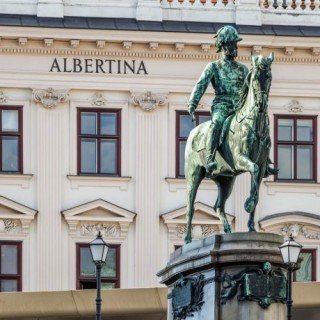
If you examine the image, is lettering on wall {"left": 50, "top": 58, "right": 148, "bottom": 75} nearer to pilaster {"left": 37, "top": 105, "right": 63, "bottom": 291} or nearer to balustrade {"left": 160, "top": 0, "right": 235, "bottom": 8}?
pilaster {"left": 37, "top": 105, "right": 63, "bottom": 291}

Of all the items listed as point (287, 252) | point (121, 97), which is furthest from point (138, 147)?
point (287, 252)

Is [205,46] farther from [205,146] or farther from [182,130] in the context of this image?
[205,146]

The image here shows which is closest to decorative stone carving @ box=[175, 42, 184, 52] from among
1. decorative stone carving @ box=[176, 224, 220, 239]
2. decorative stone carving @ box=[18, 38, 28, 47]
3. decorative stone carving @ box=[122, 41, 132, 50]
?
decorative stone carving @ box=[122, 41, 132, 50]

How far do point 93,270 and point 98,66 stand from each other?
4.61 meters

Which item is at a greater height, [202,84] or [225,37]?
[225,37]

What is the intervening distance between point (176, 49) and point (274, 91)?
2.48m

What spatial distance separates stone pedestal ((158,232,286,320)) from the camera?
24469mm

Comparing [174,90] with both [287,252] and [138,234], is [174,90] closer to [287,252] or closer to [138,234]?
[138,234]

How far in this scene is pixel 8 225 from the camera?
47.8 metres

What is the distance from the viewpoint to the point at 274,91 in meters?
49.2

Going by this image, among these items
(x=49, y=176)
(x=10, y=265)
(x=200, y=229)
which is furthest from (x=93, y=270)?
(x=200, y=229)

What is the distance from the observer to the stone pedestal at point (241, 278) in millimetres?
24469

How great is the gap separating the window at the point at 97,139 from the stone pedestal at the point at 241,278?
76.1 feet

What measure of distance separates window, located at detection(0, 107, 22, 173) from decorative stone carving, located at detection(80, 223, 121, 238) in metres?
2.09
